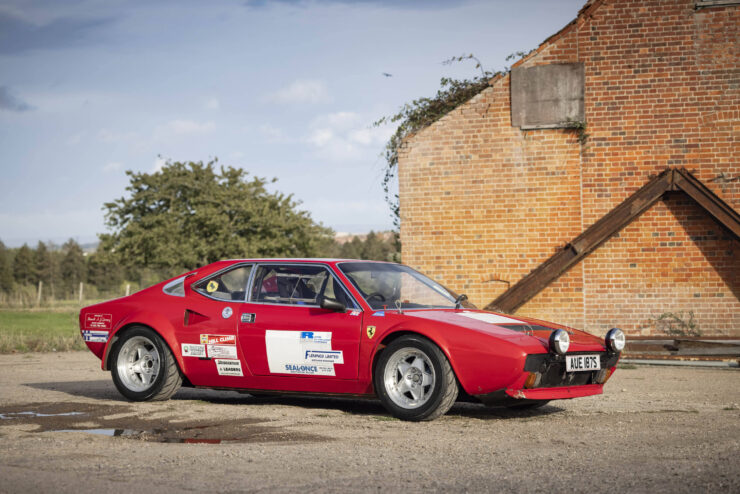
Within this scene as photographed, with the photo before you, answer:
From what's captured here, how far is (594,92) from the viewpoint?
14.0 m

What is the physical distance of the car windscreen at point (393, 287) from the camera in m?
7.41

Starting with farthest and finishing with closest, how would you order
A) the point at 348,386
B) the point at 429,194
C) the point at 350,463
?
the point at 429,194
the point at 348,386
the point at 350,463

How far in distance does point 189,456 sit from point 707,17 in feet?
39.3

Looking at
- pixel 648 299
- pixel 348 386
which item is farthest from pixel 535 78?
pixel 348 386

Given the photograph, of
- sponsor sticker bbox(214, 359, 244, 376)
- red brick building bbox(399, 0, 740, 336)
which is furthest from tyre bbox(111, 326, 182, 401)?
red brick building bbox(399, 0, 740, 336)

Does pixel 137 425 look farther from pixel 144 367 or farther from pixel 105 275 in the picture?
pixel 105 275

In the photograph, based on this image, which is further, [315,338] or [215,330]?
[215,330]

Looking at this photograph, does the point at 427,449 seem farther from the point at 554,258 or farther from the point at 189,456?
the point at 554,258

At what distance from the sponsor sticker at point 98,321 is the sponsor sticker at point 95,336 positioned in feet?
0.16

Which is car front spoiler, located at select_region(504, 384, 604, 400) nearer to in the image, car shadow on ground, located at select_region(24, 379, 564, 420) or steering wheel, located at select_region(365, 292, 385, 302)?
car shadow on ground, located at select_region(24, 379, 564, 420)

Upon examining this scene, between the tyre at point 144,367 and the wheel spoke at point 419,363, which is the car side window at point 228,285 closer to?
the tyre at point 144,367

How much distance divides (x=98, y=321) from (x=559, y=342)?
15.0ft

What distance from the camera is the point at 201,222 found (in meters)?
52.2

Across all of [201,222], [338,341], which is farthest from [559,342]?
[201,222]
